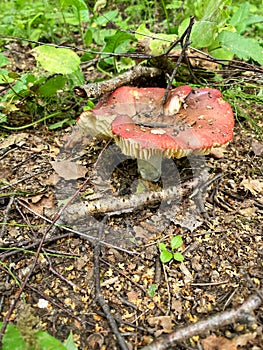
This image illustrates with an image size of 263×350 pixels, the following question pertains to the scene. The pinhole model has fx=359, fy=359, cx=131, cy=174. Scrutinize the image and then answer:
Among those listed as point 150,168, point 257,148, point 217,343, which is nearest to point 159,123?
point 150,168

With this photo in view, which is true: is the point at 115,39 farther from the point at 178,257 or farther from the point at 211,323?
the point at 211,323

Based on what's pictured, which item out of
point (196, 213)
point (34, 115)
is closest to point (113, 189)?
point (196, 213)

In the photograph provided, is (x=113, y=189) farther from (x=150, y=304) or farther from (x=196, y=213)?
(x=150, y=304)

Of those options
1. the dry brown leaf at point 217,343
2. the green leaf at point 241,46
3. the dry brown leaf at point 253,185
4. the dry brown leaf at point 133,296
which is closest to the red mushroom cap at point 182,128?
the dry brown leaf at point 253,185

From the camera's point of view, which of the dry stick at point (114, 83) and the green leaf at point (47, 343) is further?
the dry stick at point (114, 83)

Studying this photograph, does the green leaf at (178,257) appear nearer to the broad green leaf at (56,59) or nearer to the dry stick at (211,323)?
the dry stick at (211,323)

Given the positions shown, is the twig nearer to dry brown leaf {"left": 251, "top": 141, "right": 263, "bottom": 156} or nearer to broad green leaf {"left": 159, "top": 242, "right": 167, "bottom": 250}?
broad green leaf {"left": 159, "top": 242, "right": 167, "bottom": 250}

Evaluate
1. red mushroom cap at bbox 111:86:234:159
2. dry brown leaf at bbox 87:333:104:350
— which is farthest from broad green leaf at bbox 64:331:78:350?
red mushroom cap at bbox 111:86:234:159
